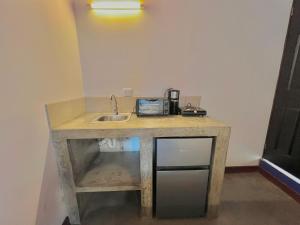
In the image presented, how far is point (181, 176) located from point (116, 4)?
5.76ft

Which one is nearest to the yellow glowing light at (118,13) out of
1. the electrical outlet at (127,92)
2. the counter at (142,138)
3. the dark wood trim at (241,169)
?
the electrical outlet at (127,92)

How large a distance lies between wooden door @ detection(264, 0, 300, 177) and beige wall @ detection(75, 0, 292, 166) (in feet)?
0.27

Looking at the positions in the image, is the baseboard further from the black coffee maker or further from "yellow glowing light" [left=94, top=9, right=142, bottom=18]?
"yellow glowing light" [left=94, top=9, right=142, bottom=18]

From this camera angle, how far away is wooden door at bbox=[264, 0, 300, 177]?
185 cm

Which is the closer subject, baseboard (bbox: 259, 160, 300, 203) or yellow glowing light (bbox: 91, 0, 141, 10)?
yellow glowing light (bbox: 91, 0, 141, 10)

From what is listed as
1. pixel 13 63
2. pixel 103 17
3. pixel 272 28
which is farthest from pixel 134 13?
pixel 272 28

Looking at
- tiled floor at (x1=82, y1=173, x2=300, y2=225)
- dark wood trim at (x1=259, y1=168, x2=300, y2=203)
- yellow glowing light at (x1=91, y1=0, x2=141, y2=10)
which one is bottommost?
tiled floor at (x1=82, y1=173, x2=300, y2=225)

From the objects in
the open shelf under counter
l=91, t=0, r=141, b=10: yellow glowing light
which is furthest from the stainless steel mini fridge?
l=91, t=0, r=141, b=10: yellow glowing light

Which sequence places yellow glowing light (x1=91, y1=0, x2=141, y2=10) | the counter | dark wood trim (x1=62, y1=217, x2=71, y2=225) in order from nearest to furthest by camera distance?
the counter < dark wood trim (x1=62, y1=217, x2=71, y2=225) < yellow glowing light (x1=91, y1=0, x2=141, y2=10)

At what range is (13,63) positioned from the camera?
91 centimetres

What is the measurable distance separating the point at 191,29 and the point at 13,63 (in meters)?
1.67

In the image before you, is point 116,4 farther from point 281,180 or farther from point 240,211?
point 281,180

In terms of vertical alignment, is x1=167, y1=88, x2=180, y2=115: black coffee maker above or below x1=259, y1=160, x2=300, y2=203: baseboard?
above

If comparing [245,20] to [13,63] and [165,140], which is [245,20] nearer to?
[165,140]
